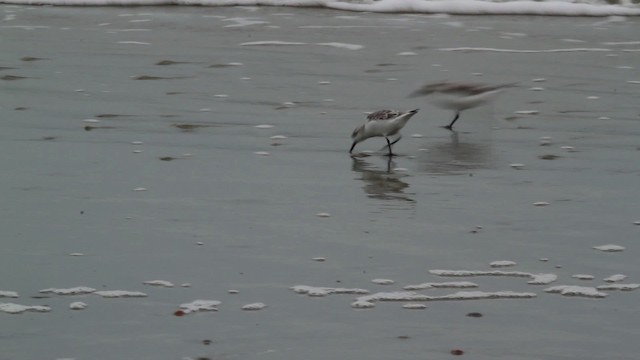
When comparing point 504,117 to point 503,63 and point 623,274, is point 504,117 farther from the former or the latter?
point 623,274

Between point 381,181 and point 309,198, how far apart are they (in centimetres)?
62

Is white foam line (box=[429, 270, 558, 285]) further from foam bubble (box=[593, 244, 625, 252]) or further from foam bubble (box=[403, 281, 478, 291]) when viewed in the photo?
foam bubble (box=[593, 244, 625, 252])

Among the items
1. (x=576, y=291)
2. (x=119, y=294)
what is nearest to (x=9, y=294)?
(x=119, y=294)

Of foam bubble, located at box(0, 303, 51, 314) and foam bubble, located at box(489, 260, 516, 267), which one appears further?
foam bubble, located at box(489, 260, 516, 267)

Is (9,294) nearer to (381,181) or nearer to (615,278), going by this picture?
(615,278)

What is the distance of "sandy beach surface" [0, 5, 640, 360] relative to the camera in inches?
185

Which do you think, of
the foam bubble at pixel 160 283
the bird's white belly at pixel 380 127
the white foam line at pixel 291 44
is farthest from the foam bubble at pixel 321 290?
the white foam line at pixel 291 44

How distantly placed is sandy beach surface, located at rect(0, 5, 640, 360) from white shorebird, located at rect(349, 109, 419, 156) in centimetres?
16

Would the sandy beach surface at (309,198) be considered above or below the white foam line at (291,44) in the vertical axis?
below

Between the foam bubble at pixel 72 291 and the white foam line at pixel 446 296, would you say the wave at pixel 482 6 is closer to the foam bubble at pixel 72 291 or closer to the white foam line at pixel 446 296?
the white foam line at pixel 446 296

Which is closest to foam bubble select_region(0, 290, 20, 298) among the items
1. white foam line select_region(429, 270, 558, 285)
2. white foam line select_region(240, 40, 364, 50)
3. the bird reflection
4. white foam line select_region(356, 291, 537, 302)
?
white foam line select_region(356, 291, 537, 302)

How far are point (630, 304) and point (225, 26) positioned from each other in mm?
9422

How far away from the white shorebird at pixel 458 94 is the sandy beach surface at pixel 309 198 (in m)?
0.18

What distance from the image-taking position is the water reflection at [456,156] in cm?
752
